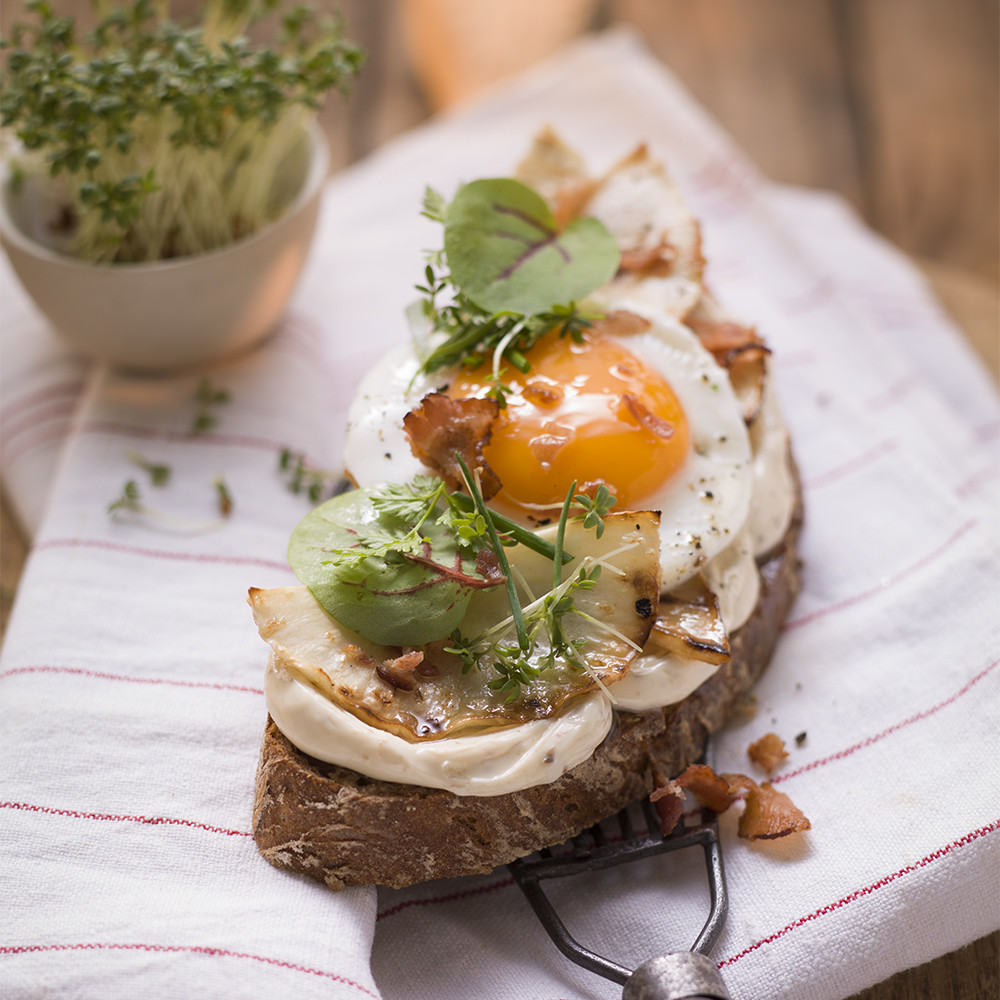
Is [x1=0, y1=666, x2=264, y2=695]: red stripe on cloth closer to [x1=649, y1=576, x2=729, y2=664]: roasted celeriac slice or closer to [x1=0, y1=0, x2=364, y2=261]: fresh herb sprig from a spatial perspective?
[x1=649, y1=576, x2=729, y2=664]: roasted celeriac slice

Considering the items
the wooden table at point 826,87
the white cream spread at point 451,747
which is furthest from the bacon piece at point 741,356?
the wooden table at point 826,87

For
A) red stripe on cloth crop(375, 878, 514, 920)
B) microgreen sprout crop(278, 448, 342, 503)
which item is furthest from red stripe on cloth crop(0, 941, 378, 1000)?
microgreen sprout crop(278, 448, 342, 503)

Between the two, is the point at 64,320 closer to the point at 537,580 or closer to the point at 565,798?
the point at 537,580

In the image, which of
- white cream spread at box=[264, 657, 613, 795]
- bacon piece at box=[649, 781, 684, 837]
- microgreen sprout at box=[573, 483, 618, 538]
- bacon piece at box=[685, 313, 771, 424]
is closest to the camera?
white cream spread at box=[264, 657, 613, 795]

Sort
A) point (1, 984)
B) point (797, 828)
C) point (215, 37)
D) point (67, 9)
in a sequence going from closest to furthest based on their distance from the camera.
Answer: point (1, 984) < point (797, 828) < point (215, 37) < point (67, 9)

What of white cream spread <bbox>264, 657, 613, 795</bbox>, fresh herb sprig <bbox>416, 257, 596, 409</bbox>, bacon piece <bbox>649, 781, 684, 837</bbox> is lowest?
bacon piece <bbox>649, 781, 684, 837</bbox>

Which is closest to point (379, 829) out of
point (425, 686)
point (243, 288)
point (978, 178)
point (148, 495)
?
point (425, 686)

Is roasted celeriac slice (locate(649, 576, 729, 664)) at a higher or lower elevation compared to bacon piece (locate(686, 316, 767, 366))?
lower
